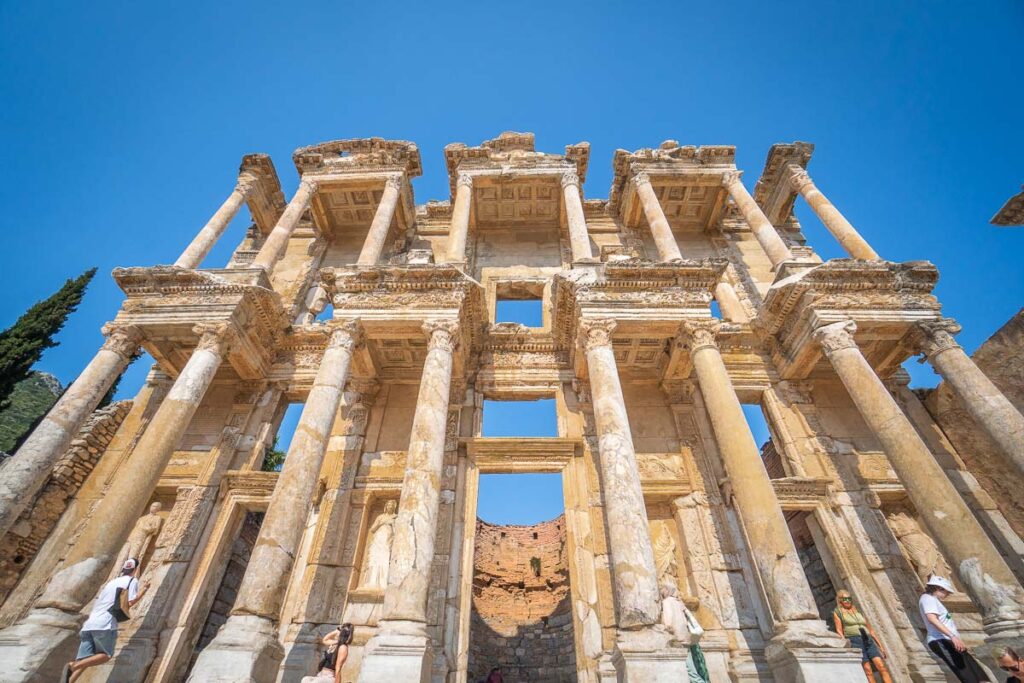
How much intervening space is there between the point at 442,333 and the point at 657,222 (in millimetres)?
7559

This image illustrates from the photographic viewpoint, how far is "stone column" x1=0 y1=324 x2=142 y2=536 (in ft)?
28.4

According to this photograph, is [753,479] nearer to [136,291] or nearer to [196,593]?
[196,593]

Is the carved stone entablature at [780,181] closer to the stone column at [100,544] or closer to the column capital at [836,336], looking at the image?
the column capital at [836,336]

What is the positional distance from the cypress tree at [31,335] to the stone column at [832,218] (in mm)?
27100

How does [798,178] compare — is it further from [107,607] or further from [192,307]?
[107,607]

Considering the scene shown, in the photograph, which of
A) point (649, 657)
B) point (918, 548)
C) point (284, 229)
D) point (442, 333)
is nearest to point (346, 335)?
point (442, 333)

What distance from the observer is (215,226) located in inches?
554

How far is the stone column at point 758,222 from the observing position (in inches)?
528

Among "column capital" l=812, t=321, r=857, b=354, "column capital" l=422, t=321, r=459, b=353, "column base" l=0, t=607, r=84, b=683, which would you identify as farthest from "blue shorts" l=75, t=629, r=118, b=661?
"column capital" l=812, t=321, r=857, b=354

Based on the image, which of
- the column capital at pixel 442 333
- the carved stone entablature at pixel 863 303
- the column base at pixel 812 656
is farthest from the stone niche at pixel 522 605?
the carved stone entablature at pixel 863 303

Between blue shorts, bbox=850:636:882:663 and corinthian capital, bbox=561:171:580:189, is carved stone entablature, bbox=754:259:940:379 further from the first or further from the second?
corinthian capital, bbox=561:171:580:189

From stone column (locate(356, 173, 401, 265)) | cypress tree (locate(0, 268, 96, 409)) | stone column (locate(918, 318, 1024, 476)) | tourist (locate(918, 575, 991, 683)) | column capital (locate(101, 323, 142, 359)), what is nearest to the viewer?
tourist (locate(918, 575, 991, 683))

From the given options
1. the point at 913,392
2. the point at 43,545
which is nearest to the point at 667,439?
the point at 913,392

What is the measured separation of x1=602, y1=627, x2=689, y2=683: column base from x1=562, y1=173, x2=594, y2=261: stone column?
820cm
